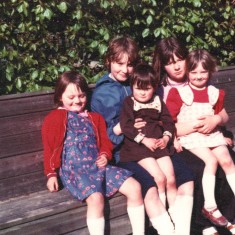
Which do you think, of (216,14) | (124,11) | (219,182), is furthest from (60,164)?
(216,14)

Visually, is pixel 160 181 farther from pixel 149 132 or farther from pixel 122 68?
pixel 122 68

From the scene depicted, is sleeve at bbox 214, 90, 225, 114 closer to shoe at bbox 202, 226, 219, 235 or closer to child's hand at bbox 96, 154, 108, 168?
shoe at bbox 202, 226, 219, 235

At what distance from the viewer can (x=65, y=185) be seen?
3650 millimetres

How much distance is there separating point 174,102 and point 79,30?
1.16 metres

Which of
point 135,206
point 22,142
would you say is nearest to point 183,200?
point 135,206

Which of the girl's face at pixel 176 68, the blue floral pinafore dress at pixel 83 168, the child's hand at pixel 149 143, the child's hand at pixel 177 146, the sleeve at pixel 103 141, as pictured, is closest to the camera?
the blue floral pinafore dress at pixel 83 168

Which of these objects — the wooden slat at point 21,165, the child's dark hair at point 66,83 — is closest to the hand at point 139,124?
the child's dark hair at point 66,83

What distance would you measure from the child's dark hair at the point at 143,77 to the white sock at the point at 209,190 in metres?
0.84

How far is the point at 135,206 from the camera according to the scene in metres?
3.52

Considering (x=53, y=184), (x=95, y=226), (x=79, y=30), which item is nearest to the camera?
(x=95, y=226)

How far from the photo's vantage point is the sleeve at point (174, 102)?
160 inches

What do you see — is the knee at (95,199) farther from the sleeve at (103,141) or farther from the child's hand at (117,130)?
the child's hand at (117,130)

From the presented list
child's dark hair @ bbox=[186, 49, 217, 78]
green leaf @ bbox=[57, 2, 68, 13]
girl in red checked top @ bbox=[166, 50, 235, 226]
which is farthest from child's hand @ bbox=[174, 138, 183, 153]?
green leaf @ bbox=[57, 2, 68, 13]

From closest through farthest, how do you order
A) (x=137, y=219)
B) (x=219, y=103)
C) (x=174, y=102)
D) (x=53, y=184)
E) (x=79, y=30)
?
(x=137, y=219), (x=53, y=184), (x=174, y=102), (x=219, y=103), (x=79, y=30)
